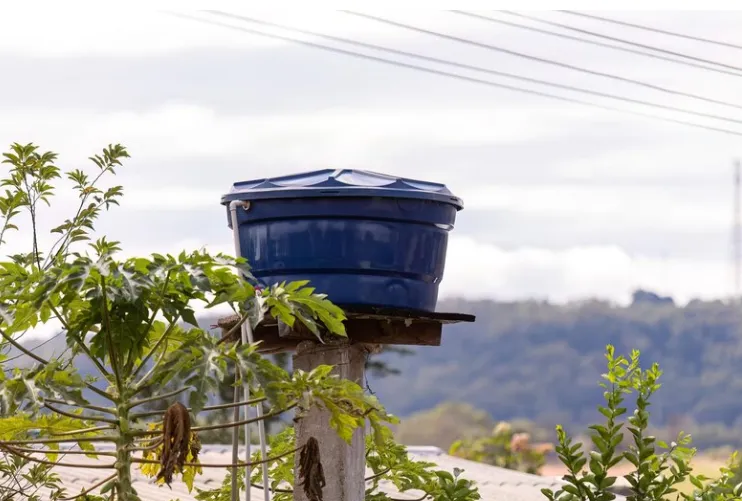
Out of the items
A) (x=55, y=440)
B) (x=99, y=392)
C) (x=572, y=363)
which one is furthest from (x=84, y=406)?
(x=572, y=363)

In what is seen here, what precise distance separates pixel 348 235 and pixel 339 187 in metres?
0.24

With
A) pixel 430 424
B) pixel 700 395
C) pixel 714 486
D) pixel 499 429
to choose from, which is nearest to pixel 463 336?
pixel 700 395

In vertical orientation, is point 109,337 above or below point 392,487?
above

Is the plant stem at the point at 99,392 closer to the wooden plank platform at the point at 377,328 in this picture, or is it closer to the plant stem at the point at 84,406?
the plant stem at the point at 84,406

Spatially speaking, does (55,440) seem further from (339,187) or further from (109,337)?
(339,187)

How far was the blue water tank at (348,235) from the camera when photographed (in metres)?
6.45

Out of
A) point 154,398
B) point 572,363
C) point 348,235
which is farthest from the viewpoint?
point 572,363

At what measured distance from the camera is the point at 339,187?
6.47 metres

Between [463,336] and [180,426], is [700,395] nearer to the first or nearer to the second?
[463,336]

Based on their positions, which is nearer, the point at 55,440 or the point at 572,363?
the point at 55,440

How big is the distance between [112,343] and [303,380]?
781 millimetres

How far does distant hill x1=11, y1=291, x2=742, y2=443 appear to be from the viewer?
4749 inches

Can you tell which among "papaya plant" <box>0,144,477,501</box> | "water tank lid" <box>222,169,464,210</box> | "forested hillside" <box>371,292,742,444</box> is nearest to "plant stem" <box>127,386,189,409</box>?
"papaya plant" <box>0,144,477,501</box>

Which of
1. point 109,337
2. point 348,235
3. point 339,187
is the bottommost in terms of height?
point 109,337
